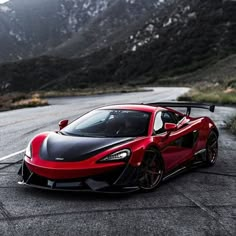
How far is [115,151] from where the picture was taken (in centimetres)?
623

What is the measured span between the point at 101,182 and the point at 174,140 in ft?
6.12

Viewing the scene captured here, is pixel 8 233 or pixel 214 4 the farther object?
pixel 214 4

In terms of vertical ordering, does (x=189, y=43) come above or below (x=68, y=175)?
below

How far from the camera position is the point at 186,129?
26.2ft

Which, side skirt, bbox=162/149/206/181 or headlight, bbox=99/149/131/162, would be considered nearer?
headlight, bbox=99/149/131/162

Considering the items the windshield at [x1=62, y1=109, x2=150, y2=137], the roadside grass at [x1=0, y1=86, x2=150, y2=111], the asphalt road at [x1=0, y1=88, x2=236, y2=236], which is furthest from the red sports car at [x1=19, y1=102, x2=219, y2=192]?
the roadside grass at [x1=0, y1=86, x2=150, y2=111]

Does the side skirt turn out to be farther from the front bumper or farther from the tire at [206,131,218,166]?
the front bumper

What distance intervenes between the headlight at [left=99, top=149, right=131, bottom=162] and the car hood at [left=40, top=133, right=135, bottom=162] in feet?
0.49

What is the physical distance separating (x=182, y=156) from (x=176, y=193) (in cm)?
123

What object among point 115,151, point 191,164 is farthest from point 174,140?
point 115,151

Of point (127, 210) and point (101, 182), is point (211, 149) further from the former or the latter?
point (127, 210)

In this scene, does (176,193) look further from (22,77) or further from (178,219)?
(22,77)

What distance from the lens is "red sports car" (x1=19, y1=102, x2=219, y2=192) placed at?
5.99 metres

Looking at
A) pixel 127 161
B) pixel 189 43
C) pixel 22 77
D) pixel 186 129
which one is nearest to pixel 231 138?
pixel 186 129
